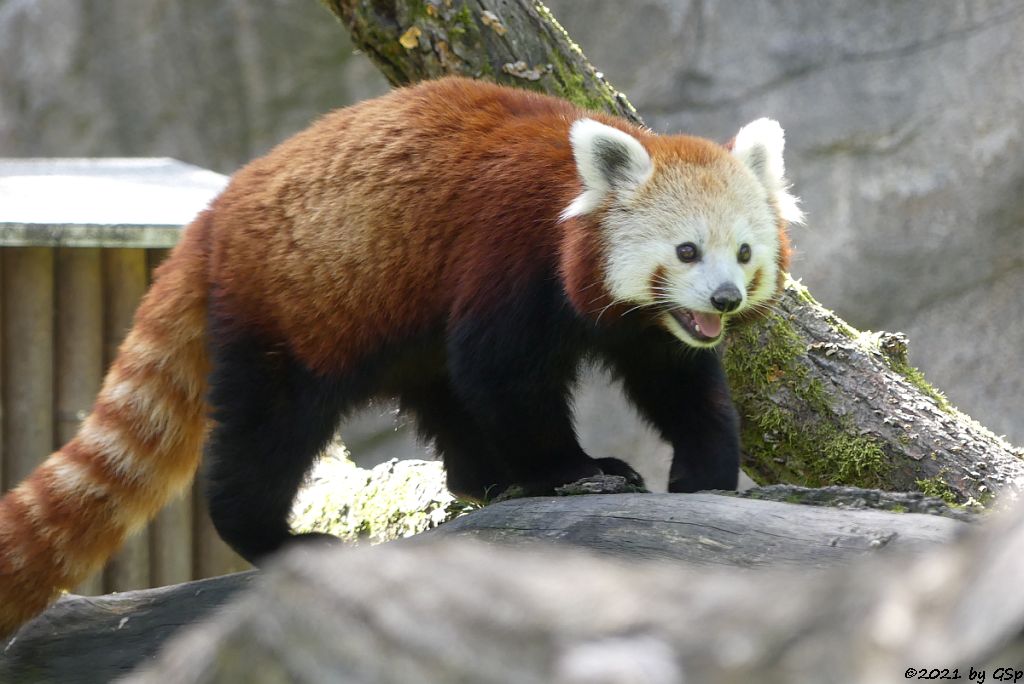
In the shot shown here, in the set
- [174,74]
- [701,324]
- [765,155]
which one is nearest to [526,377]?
[701,324]

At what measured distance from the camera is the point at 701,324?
3.57 m

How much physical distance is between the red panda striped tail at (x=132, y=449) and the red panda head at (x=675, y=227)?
147cm

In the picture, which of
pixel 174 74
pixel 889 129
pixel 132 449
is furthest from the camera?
pixel 174 74

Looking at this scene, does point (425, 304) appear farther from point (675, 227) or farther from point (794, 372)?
point (794, 372)

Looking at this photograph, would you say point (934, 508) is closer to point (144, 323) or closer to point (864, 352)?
point (864, 352)

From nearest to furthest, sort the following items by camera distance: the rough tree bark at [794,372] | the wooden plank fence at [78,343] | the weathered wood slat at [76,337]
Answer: the rough tree bark at [794,372], the wooden plank fence at [78,343], the weathered wood slat at [76,337]

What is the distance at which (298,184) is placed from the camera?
3.94m

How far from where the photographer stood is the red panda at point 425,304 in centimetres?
362

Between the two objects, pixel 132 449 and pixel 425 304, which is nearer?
pixel 425 304

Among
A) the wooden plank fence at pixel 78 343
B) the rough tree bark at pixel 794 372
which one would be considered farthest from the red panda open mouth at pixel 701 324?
the wooden plank fence at pixel 78 343

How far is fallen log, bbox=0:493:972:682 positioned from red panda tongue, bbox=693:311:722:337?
698 millimetres

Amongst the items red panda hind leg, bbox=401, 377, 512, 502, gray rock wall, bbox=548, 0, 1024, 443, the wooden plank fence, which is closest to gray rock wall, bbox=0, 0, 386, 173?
gray rock wall, bbox=548, 0, 1024, 443

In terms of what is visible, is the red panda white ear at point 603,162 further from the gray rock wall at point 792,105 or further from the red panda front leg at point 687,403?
the gray rock wall at point 792,105

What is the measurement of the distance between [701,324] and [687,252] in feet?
0.76
